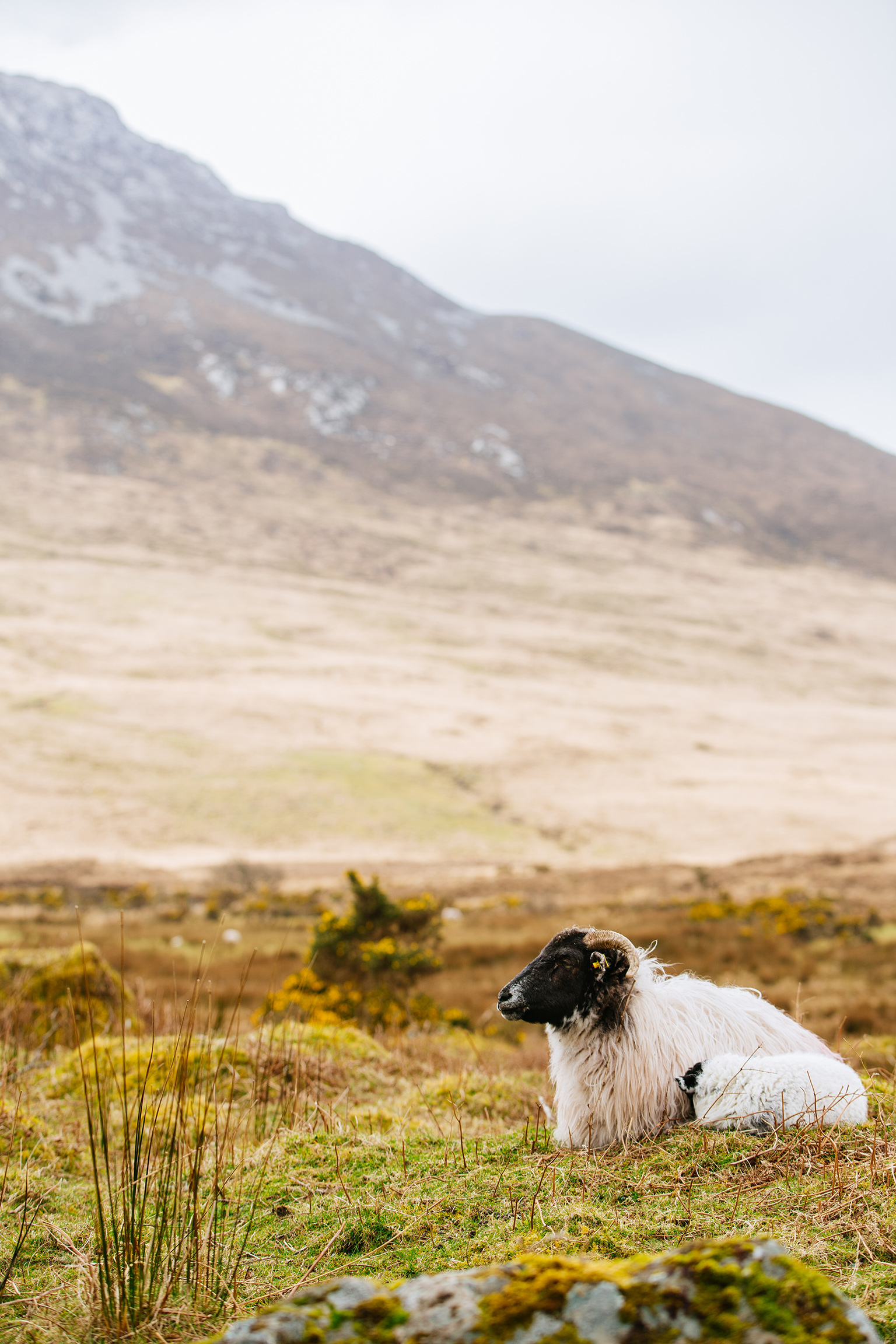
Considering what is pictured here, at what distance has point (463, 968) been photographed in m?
19.8

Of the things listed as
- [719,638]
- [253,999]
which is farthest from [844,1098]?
[719,638]

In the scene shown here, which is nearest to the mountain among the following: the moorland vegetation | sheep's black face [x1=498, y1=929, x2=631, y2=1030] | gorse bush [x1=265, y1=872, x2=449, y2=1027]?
gorse bush [x1=265, y1=872, x2=449, y2=1027]

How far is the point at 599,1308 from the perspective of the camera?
1748mm

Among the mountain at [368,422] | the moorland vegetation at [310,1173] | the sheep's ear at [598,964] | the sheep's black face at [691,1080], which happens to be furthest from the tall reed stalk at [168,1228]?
the mountain at [368,422]

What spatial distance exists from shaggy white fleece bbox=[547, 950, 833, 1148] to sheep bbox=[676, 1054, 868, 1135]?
0.18m

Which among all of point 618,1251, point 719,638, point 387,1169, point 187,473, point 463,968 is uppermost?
point 187,473

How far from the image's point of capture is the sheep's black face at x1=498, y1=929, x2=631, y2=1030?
476 cm

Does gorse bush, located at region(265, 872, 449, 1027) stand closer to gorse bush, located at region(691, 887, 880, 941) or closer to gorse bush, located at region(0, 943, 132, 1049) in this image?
gorse bush, located at region(0, 943, 132, 1049)

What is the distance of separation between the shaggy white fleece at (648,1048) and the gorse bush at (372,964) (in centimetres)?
652

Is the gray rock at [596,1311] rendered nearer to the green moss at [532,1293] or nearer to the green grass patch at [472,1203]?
the green moss at [532,1293]

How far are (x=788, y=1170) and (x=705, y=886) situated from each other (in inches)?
1126

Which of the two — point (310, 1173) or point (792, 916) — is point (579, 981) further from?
point (792, 916)

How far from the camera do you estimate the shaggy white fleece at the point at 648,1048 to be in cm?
453

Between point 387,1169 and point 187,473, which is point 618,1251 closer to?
point 387,1169
